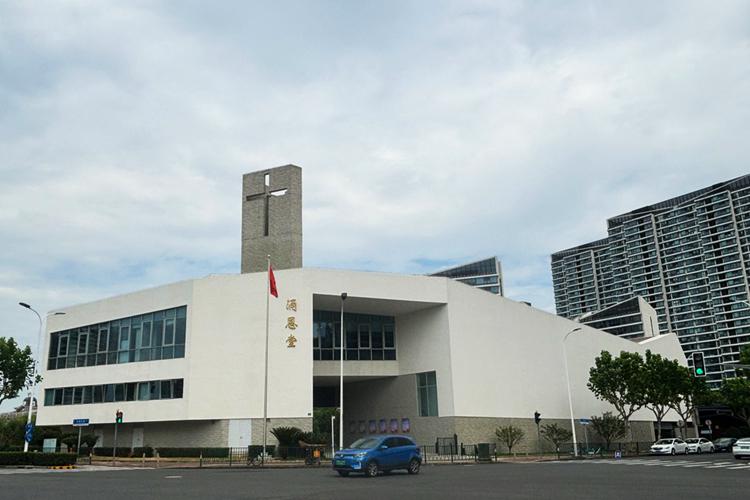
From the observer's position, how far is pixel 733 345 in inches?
5576

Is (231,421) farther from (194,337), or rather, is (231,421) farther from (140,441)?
(140,441)

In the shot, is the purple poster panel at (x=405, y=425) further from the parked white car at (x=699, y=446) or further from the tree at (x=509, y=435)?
the parked white car at (x=699, y=446)

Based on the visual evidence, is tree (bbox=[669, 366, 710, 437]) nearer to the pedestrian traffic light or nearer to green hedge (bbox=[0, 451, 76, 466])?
the pedestrian traffic light

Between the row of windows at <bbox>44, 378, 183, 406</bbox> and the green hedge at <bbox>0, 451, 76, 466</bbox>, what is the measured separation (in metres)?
10.2

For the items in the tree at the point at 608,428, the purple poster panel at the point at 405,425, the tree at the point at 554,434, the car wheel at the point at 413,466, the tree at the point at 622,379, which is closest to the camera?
the car wheel at the point at 413,466

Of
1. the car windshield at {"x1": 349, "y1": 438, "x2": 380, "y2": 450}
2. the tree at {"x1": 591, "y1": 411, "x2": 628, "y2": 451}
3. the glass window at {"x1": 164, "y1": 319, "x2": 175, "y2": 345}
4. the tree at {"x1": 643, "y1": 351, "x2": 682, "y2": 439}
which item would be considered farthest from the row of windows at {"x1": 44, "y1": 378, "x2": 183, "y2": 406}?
the tree at {"x1": 643, "y1": 351, "x2": 682, "y2": 439}

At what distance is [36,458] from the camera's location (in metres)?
33.9

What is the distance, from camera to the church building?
43469mm

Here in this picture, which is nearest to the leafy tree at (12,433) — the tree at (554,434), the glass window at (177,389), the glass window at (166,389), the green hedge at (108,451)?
the green hedge at (108,451)

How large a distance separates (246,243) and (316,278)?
776 centimetres

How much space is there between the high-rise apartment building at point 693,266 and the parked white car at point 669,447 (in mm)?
95044

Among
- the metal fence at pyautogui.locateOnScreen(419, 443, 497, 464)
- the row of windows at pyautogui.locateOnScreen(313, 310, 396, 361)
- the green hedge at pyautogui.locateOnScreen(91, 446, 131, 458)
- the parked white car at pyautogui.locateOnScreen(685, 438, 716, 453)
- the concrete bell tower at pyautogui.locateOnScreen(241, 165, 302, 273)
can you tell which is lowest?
the parked white car at pyautogui.locateOnScreen(685, 438, 716, 453)

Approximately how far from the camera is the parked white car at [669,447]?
4938cm

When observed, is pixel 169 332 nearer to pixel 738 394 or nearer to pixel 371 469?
pixel 371 469
